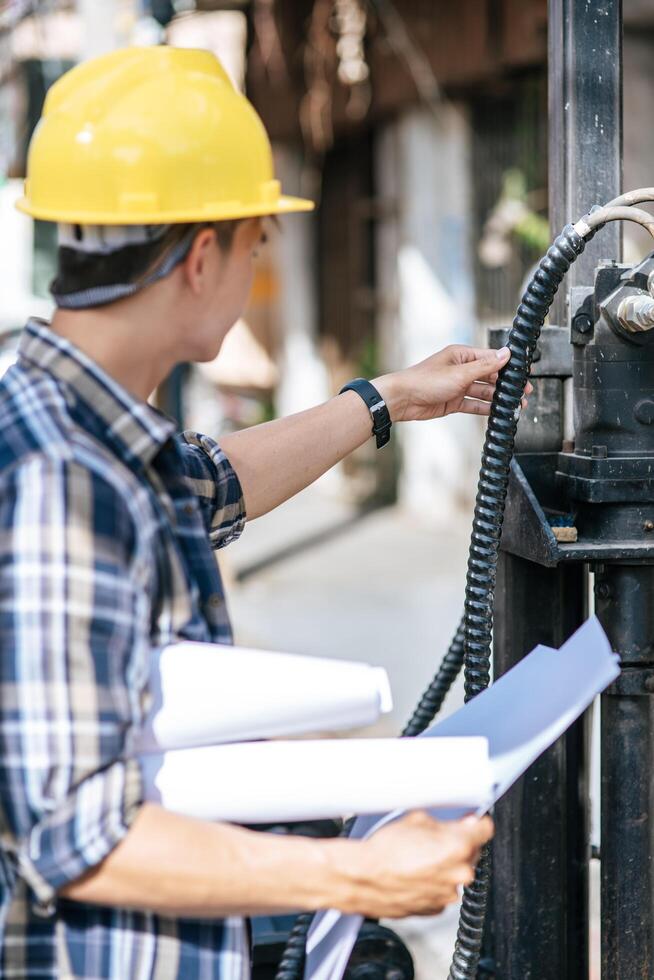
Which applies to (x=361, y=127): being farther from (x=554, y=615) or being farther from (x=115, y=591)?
(x=115, y=591)

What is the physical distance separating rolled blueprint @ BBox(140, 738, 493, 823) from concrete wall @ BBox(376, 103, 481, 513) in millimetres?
8000

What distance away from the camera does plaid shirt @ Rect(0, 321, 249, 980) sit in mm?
1256

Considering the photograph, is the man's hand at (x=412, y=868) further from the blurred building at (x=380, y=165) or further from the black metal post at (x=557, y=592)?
the blurred building at (x=380, y=165)

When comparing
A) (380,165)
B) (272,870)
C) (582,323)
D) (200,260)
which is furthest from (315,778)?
(380,165)

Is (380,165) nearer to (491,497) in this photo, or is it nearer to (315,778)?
(491,497)

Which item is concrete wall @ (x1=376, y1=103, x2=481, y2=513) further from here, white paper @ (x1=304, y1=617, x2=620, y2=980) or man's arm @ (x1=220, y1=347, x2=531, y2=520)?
white paper @ (x1=304, y1=617, x2=620, y2=980)

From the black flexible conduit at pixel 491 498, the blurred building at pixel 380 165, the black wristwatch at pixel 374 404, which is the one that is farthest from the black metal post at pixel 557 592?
the blurred building at pixel 380 165

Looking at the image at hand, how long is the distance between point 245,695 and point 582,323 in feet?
2.97

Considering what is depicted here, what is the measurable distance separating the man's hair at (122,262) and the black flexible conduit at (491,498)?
2.18 ft

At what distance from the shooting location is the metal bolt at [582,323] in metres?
2.01

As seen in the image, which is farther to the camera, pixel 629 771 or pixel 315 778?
pixel 629 771

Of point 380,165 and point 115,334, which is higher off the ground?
point 380,165

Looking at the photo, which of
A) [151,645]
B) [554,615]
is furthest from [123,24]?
[151,645]

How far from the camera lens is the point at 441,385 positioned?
2.08 metres
